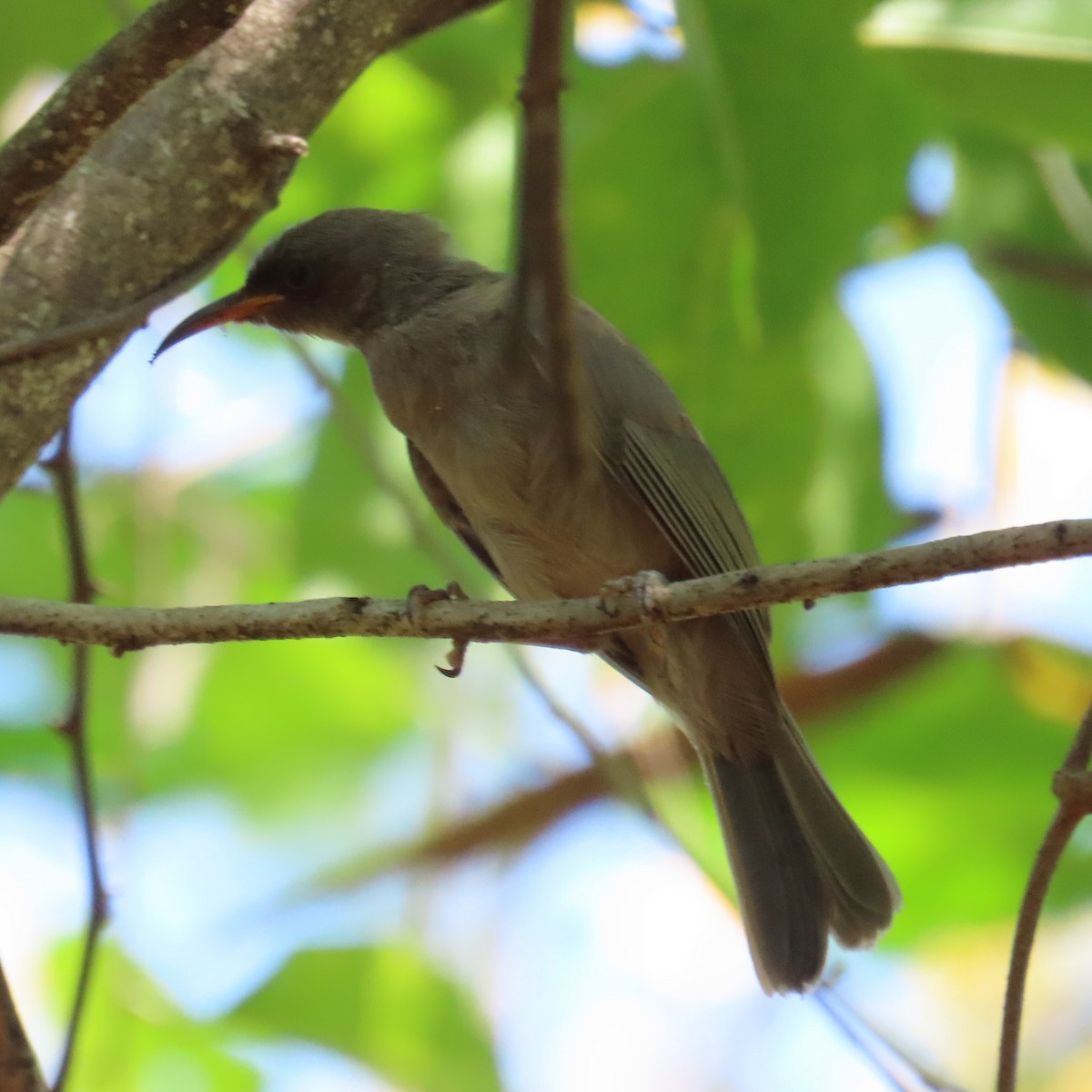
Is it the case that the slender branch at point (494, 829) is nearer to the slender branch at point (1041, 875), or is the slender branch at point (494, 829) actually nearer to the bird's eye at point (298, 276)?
the bird's eye at point (298, 276)

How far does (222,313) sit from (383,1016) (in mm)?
1963

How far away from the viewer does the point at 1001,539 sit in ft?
6.79

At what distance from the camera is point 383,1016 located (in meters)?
4.32

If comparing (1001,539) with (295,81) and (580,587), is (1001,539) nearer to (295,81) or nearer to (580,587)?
(295,81)

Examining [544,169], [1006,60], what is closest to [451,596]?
[1006,60]

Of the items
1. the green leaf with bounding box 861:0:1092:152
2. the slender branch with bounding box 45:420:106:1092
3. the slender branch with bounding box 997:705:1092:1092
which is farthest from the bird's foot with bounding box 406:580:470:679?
the green leaf with bounding box 861:0:1092:152

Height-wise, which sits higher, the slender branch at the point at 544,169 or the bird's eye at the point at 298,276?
the slender branch at the point at 544,169

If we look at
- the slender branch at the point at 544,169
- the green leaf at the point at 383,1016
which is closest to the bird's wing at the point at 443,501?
the green leaf at the point at 383,1016

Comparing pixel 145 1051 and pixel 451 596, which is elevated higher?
pixel 451 596

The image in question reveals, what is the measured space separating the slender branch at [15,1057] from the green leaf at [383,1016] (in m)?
1.83

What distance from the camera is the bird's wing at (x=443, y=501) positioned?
12.9ft

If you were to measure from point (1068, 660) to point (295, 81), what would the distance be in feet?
11.2

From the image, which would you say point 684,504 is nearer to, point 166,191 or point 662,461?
point 662,461

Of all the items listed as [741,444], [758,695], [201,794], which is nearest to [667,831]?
[758,695]
